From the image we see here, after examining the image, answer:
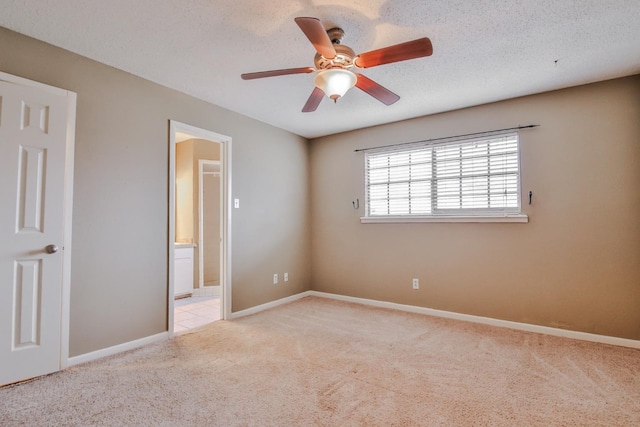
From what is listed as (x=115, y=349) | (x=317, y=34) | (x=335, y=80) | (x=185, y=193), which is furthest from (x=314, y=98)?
(x=185, y=193)

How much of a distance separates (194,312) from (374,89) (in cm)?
339

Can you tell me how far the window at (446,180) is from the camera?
11.1 ft

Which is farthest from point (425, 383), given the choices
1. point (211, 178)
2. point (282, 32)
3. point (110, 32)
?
point (211, 178)

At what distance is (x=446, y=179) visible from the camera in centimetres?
376

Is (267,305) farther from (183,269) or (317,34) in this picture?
(317,34)

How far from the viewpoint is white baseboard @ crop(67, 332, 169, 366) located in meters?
2.44

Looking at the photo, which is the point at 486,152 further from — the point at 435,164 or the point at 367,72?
the point at 367,72

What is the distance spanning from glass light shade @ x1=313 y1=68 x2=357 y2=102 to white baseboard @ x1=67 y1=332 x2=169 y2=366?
2613mm

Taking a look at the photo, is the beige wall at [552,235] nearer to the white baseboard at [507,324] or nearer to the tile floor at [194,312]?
the white baseboard at [507,324]

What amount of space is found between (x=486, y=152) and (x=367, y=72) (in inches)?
66.7

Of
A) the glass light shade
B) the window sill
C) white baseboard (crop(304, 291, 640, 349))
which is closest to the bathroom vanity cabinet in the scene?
white baseboard (crop(304, 291, 640, 349))

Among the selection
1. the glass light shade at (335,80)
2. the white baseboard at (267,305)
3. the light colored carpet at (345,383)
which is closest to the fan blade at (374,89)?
the glass light shade at (335,80)

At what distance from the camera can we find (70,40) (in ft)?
7.57

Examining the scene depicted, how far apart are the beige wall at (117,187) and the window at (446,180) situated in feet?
6.23
